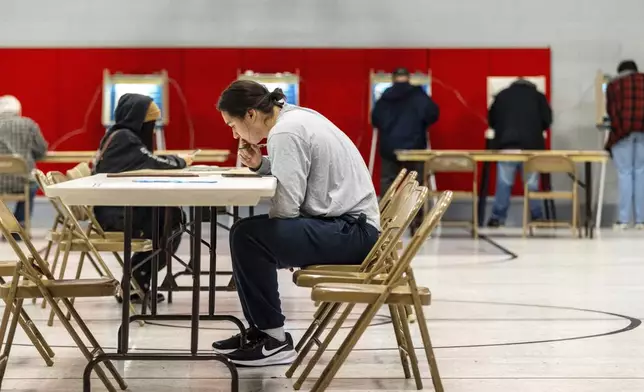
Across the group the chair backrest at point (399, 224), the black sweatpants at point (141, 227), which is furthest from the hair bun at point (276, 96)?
the black sweatpants at point (141, 227)

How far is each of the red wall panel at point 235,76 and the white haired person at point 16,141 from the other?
4.99ft

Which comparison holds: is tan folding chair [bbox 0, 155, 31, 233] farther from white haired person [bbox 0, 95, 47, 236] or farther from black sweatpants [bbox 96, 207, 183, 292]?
black sweatpants [bbox 96, 207, 183, 292]

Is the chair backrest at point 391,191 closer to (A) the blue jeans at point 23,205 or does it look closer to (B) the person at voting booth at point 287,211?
(B) the person at voting booth at point 287,211

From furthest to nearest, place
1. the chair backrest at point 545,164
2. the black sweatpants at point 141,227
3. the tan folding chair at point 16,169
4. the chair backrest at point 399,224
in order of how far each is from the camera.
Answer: the chair backrest at point 545,164 → the tan folding chair at point 16,169 → the black sweatpants at point 141,227 → the chair backrest at point 399,224

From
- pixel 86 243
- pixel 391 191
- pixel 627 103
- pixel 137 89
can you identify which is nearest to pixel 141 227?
pixel 86 243

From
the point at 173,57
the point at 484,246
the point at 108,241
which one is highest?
the point at 173,57

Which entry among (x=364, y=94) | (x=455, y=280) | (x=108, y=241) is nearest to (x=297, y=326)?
(x=108, y=241)

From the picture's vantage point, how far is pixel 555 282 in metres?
6.10

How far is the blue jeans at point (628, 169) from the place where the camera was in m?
10.1

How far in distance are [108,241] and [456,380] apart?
2.05 meters

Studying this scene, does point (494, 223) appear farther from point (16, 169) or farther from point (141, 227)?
point (141, 227)

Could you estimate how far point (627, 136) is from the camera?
395 inches

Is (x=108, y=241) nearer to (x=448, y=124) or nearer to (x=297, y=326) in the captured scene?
(x=297, y=326)

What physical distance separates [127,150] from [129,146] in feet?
0.08
